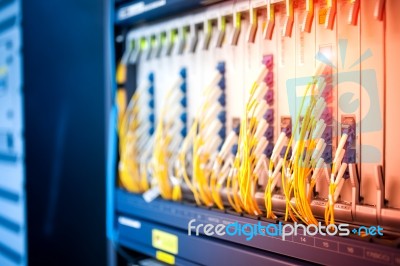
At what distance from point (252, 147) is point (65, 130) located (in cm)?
83

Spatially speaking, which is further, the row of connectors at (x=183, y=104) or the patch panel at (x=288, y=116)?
the row of connectors at (x=183, y=104)

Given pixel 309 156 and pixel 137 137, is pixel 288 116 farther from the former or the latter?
pixel 137 137

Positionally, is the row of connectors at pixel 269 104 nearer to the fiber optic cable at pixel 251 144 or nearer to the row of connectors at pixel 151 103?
the fiber optic cable at pixel 251 144

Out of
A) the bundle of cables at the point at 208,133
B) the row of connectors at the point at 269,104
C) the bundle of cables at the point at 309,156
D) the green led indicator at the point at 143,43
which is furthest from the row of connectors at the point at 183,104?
the bundle of cables at the point at 309,156

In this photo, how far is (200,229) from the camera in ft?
3.52

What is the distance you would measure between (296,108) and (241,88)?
209mm

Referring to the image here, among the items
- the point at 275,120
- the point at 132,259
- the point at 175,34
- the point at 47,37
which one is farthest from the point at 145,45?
the point at 132,259

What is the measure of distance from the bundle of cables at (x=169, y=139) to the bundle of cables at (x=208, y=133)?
113 mm

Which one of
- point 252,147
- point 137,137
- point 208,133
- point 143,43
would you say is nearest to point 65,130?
point 137,137

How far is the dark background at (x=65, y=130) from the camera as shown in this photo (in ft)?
4.74

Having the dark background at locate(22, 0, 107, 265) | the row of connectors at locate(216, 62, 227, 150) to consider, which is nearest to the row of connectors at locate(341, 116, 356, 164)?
the row of connectors at locate(216, 62, 227, 150)

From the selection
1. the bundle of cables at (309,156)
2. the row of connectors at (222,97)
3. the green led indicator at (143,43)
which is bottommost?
the bundle of cables at (309,156)

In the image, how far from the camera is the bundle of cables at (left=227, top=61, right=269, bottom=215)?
3.30ft

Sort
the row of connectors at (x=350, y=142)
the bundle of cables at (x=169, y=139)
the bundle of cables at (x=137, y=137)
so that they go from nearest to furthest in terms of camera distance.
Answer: the row of connectors at (x=350, y=142)
the bundle of cables at (x=169, y=139)
the bundle of cables at (x=137, y=137)
